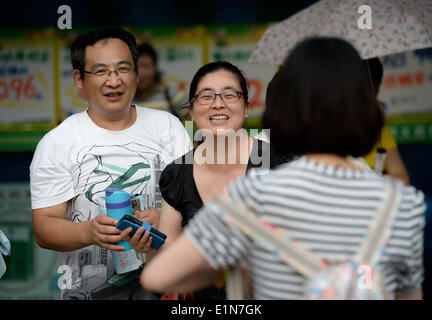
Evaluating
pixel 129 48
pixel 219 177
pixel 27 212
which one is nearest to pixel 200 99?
pixel 219 177

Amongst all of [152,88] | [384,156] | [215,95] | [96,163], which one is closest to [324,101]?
[215,95]

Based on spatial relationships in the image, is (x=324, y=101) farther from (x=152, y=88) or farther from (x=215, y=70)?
(x=152, y=88)

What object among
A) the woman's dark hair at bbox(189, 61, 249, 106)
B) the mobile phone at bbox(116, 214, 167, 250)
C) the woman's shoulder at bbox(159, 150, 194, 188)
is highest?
the woman's dark hair at bbox(189, 61, 249, 106)

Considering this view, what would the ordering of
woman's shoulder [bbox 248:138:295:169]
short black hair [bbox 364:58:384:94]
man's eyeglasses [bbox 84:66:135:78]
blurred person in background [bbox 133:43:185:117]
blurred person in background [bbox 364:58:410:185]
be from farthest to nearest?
blurred person in background [bbox 133:43:185:117] → short black hair [bbox 364:58:384:94] → blurred person in background [bbox 364:58:410:185] → man's eyeglasses [bbox 84:66:135:78] → woman's shoulder [bbox 248:138:295:169]

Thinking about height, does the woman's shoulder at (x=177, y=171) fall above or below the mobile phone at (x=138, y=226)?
above

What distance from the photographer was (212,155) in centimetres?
223

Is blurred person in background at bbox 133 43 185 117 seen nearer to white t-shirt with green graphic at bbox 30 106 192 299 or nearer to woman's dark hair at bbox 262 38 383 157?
white t-shirt with green graphic at bbox 30 106 192 299

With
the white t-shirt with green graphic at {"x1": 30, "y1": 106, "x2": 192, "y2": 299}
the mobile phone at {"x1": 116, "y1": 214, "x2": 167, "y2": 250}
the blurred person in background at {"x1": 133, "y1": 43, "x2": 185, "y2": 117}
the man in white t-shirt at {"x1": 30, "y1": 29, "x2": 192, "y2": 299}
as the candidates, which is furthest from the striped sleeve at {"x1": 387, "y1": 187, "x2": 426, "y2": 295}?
the blurred person in background at {"x1": 133, "y1": 43, "x2": 185, "y2": 117}

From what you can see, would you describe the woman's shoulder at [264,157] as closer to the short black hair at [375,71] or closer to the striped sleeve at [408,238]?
the striped sleeve at [408,238]

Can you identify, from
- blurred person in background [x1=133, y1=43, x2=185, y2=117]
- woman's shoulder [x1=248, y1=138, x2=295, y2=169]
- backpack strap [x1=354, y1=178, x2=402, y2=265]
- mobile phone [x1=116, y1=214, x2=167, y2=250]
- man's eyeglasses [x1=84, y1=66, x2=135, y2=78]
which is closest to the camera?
backpack strap [x1=354, y1=178, x2=402, y2=265]

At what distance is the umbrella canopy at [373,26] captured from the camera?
109 inches

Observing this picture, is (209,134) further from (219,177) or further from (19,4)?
(19,4)

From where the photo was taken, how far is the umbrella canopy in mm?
2781

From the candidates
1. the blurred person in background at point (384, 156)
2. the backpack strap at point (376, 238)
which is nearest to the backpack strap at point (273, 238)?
the backpack strap at point (376, 238)
